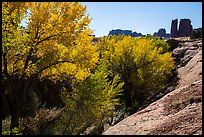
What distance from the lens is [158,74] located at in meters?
33.6

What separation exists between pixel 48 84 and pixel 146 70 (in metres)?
13.1

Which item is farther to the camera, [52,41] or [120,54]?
[120,54]

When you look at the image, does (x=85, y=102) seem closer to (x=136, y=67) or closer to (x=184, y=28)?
(x=136, y=67)

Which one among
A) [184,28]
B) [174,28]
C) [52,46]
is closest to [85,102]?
[52,46]

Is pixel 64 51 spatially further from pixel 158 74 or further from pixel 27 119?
pixel 158 74

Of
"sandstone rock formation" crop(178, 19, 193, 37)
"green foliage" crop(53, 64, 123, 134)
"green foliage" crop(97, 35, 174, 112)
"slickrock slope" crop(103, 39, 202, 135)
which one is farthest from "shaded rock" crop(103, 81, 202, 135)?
"sandstone rock formation" crop(178, 19, 193, 37)

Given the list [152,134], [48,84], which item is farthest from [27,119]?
[152,134]

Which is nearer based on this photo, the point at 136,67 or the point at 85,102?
the point at 85,102

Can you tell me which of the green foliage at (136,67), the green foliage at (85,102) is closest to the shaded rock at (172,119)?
the green foliage at (85,102)

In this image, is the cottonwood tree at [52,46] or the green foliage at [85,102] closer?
the cottonwood tree at [52,46]

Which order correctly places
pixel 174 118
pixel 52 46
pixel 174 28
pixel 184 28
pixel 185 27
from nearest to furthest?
pixel 174 118 < pixel 52 46 < pixel 185 27 < pixel 184 28 < pixel 174 28

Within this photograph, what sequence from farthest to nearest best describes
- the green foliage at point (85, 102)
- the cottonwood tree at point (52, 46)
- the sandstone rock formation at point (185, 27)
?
the sandstone rock formation at point (185, 27), the green foliage at point (85, 102), the cottonwood tree at point (52, 46)

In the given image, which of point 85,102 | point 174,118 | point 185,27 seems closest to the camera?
point 174,118

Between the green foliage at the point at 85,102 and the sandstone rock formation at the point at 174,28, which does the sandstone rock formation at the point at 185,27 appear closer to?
the sandstone rock formation at the point at 174,28
